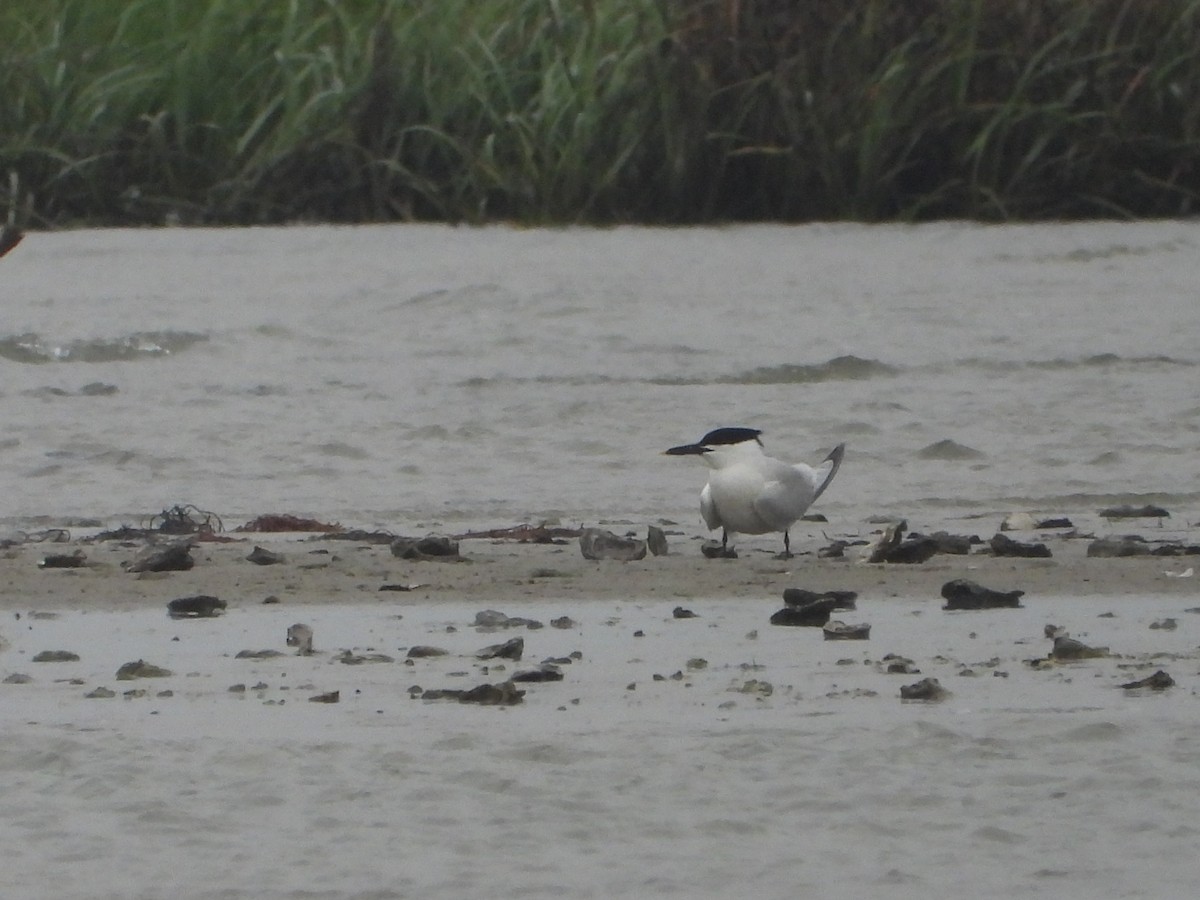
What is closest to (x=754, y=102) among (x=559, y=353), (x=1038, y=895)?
(x=559, y=353)

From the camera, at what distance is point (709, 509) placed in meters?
5.97

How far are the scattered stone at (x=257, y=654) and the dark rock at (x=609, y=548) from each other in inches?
51.2

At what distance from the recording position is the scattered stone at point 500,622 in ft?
15.5

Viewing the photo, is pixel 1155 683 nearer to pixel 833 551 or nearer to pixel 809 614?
pixel 809 614

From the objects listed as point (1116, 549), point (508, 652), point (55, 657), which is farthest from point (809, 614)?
point (55, 657)

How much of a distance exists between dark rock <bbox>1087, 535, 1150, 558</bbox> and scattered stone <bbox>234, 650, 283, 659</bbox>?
1.96m

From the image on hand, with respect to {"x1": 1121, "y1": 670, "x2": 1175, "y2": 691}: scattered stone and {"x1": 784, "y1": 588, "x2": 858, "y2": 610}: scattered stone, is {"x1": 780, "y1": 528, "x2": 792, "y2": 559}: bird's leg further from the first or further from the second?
{"x1": 1121, "y1": 670, "x2": 1175, "y2": 691}: scattered stone

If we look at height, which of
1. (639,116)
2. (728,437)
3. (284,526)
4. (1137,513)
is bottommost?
(284,526)

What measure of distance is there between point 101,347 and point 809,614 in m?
5.88

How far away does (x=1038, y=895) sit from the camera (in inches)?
122

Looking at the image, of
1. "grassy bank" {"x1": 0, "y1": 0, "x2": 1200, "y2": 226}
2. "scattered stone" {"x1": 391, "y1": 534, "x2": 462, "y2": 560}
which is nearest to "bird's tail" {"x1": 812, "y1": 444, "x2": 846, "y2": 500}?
"scattered stone" {"x1": 391, "y1": 534, "x2": 462, "y2": 560}

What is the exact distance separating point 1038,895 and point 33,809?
1248mm

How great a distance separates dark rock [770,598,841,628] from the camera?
4754mm

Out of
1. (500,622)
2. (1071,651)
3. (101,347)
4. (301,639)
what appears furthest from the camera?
(101,347)
